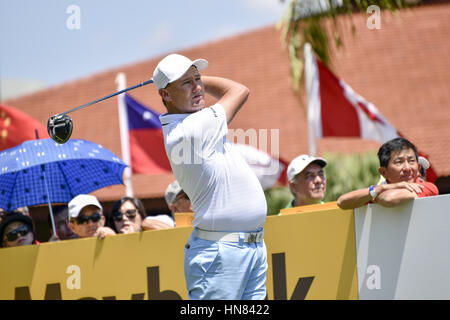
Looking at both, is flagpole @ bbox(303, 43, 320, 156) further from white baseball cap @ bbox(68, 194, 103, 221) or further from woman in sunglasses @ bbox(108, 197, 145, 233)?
white baseball cap @ bbox(68, 194, 103, 221)

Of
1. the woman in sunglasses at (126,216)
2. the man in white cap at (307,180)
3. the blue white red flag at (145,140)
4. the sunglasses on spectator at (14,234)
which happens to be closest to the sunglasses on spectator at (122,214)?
the woman in sunglasses at (126,216)

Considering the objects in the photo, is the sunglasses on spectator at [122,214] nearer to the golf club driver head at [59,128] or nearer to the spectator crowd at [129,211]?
the spectator crowd at [129,211]

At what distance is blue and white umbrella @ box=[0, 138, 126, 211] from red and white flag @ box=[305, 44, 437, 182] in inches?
163

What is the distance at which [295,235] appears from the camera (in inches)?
209

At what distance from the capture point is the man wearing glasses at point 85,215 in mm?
6543

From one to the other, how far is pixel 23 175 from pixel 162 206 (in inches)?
510

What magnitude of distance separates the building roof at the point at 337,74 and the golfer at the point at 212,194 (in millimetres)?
16353

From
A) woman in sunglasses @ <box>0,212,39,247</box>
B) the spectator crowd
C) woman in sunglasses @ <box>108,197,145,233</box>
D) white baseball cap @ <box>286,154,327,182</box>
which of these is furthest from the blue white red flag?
white baseball cap @ <box>286,154,327,182</box>

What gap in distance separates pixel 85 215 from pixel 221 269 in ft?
9.10

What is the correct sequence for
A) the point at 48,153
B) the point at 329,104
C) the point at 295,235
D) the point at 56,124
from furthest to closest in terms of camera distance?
the point at 329,104
the point at 48,153
the point at 295,235
the point at 56,124

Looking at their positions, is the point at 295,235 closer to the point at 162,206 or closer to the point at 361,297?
the point at 361,297

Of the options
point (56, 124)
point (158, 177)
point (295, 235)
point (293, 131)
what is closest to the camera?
point (56, 124)

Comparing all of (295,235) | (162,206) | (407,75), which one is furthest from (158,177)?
(295,235)

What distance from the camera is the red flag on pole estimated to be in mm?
8703
